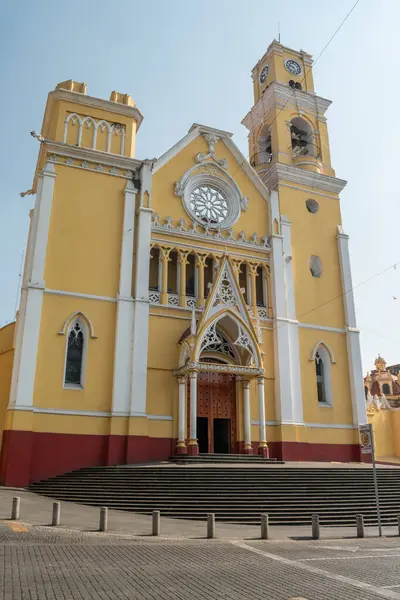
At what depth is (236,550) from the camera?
10.6m

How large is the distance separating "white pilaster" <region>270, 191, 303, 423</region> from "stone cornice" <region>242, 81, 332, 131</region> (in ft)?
23.2

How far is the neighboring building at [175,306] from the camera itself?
2133 centimetres

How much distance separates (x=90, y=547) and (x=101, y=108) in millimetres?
21994

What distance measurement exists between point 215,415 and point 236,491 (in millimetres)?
8005

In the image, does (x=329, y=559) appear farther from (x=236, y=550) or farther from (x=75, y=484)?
(x=75, y=484)

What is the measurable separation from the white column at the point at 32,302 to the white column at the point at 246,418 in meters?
9.58

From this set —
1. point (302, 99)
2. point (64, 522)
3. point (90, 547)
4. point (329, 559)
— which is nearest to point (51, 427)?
point (64, 522)

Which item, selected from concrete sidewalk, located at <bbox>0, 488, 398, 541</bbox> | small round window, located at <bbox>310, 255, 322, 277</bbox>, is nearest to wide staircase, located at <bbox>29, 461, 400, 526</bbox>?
concrete sidewalk, located at <bbox>0, 488, 398, 541</bbox>

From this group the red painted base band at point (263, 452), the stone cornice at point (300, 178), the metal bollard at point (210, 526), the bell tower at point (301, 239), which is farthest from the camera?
the stone cornice at point (300, 178)

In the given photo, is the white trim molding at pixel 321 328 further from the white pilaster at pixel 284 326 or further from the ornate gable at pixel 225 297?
the ornate gable at pixel 225 297

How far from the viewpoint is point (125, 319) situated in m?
22.9

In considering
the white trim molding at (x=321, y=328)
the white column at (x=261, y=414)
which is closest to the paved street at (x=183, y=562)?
the white column at (x=261, y=414)

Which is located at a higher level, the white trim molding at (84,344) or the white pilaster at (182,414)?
the white trim molding at (84,344)

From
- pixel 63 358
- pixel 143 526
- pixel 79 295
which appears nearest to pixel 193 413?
pixel 63 358
